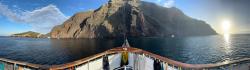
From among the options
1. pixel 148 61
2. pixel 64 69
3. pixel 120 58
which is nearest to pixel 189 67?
pixel 148 61

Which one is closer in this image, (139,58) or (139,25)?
(139,58)

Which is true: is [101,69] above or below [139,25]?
below

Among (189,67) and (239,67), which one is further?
(239,67)

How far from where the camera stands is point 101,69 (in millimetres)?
9781

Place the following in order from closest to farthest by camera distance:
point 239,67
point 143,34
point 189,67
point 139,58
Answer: point 189,67 < point 239,67 < point 139,58 < point 143,34

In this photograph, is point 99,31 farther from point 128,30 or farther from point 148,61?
point 148,61

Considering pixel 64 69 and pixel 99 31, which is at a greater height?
pixel 99 31

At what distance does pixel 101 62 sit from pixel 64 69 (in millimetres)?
2646

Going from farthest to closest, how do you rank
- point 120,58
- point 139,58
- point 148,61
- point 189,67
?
point 120,58, point 139,58, point 148,61, point 189,67

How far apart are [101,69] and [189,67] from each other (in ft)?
14.0

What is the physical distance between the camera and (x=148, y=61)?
926 cm

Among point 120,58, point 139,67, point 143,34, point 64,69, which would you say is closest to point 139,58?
point 139,67

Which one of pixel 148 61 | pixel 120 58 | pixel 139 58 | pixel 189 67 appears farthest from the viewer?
pixel 120 58

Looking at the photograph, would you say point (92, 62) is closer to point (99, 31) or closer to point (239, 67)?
point (239, 67)
